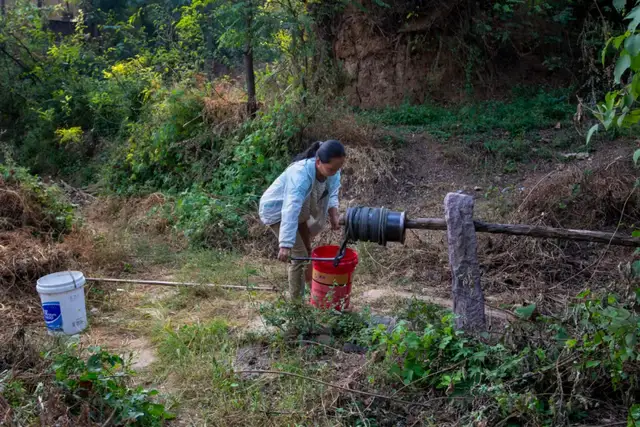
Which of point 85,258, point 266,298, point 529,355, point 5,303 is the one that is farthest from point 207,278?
point 529,355

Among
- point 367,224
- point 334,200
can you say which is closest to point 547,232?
point 367,224

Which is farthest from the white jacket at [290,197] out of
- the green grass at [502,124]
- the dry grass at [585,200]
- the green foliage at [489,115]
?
the green foliage at [489,115]

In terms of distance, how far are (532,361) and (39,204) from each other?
5.58 meters

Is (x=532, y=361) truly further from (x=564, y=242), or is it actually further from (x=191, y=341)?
(x=564, y=242)

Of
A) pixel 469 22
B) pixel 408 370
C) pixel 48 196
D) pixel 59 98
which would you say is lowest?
pixel 408 370

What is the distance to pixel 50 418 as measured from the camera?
311cm

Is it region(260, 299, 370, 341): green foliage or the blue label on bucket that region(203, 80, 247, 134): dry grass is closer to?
the blue label on bucket

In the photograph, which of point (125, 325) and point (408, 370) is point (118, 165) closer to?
point (125, 325)

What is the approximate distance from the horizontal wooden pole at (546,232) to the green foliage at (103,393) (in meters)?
2.06

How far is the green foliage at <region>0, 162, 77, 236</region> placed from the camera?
6501 millimetres

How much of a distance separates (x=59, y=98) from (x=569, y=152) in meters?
10.5

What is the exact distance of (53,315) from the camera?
190 inches

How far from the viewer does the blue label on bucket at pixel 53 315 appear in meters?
4.81

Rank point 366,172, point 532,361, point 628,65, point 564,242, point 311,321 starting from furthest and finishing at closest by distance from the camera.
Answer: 1. point 366,172
2. point 564,242
3. point 311,321
4. point 532,361
5. point 628,65
